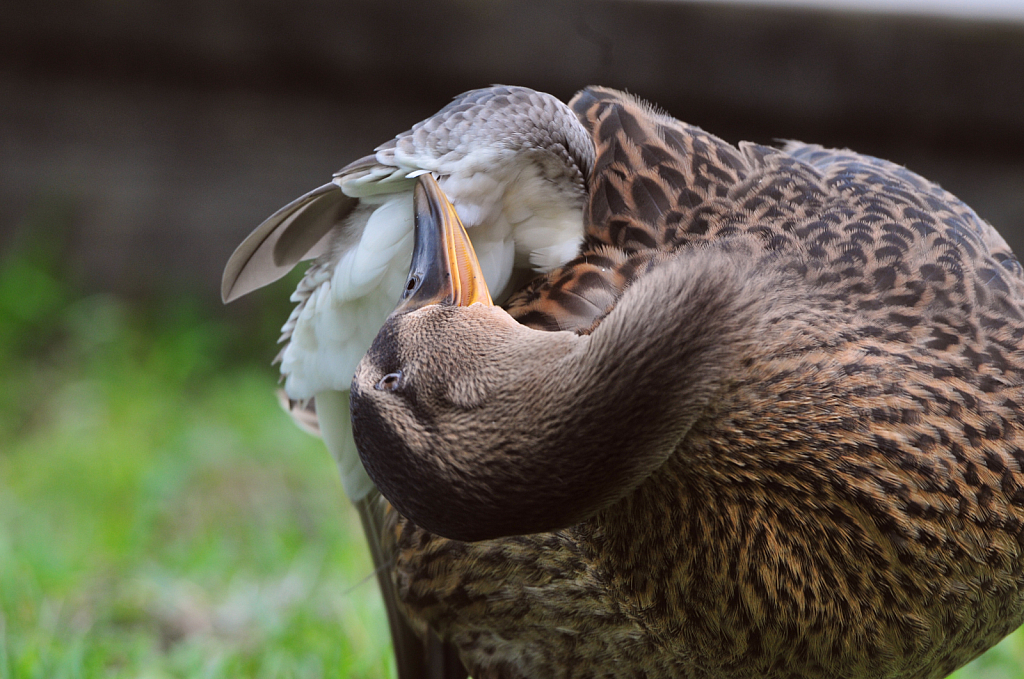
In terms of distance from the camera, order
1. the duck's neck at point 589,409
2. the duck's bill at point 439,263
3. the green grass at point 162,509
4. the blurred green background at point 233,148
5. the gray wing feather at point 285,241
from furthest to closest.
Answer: the blurred green background at point 233,148
the green grass at point 162,509
the gray wing feather at point 285,241
the duck's bill at point 439,263
the duck's neck at point 589,409

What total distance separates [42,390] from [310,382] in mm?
3483

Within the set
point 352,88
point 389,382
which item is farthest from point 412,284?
point 352,88

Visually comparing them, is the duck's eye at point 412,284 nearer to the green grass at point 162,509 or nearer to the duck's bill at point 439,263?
the duck's bill at point 439,263

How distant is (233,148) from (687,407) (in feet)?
14.7

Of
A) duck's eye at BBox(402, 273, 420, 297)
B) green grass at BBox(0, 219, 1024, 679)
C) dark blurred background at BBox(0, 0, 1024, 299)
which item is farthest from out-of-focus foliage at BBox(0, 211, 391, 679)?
duck's eye at BBox(402, 273, 420, 297)

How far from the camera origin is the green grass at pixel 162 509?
3.17 m

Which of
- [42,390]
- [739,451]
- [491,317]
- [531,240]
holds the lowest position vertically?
[739,451]

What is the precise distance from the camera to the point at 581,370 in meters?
1.70

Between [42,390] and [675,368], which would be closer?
[675,368]

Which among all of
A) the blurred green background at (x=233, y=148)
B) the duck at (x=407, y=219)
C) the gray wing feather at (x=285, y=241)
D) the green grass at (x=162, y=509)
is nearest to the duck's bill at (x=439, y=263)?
the duck at (x=407, y=219)

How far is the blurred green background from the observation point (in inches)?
179

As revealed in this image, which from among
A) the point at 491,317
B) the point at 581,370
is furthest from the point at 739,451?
the point at 491,317

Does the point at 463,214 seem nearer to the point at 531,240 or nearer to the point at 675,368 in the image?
the point at 531,240

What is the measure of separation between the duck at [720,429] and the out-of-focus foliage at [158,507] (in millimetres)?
976
